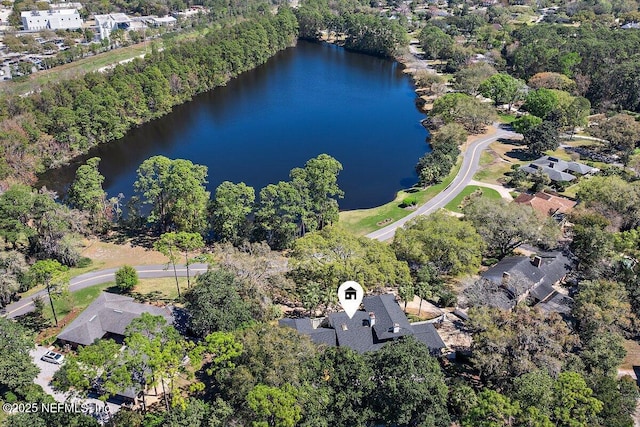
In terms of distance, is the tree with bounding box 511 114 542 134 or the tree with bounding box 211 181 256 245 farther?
the tree with bounding box 511 114 542 134

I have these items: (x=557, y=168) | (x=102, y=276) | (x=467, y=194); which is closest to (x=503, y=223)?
(x=467, y=194)

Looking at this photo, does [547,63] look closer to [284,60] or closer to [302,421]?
[284,60]

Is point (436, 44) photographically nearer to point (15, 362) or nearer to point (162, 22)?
point (162, 22)

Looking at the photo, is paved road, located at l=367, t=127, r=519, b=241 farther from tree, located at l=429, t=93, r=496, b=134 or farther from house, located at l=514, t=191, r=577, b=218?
house, located at l=514, t=191, r=577, b=218

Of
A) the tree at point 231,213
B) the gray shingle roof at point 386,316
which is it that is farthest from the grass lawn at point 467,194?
the tree at point 231,213

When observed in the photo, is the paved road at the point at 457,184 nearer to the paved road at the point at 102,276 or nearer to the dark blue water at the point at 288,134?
the dark blue water at the point at 288,134

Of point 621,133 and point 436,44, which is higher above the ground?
point 436,44

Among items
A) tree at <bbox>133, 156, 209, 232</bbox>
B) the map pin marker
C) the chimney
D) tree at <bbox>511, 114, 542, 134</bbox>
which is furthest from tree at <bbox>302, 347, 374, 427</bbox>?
tree at <bbox>511, 114, 542, 134</bbox>
